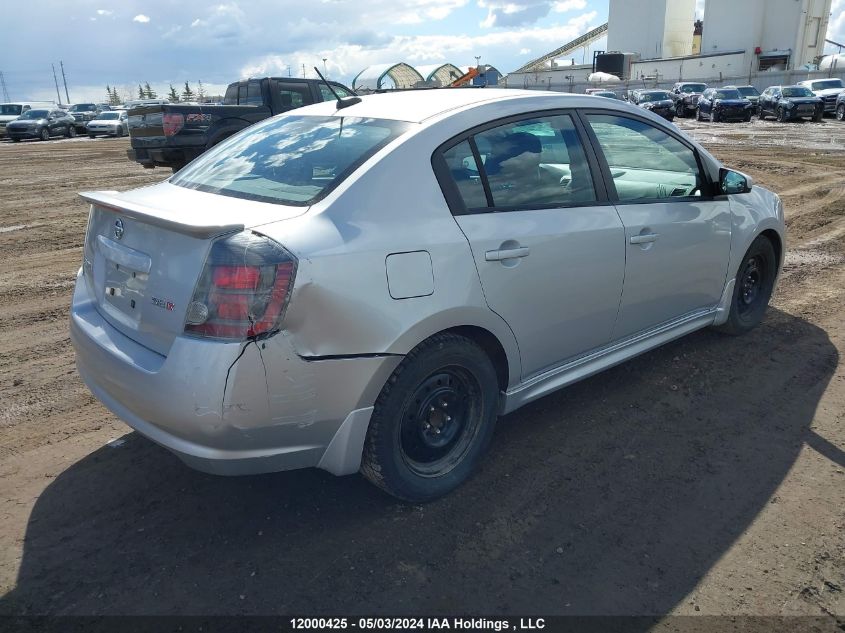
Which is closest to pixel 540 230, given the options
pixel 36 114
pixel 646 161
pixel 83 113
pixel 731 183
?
pixel 646 161

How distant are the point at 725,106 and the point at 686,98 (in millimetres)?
5598

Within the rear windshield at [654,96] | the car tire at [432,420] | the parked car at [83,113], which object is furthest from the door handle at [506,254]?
the parked car at [83,113]

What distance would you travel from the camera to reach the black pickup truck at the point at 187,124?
39.1ft

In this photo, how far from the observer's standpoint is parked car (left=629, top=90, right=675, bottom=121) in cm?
3378

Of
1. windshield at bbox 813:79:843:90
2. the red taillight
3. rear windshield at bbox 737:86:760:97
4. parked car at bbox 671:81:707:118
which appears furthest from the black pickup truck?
rear windshield at bbox 737:86:760:97

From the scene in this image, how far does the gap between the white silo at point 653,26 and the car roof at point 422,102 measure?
249 ft

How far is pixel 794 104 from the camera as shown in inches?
1185

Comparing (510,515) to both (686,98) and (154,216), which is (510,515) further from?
(686,98)

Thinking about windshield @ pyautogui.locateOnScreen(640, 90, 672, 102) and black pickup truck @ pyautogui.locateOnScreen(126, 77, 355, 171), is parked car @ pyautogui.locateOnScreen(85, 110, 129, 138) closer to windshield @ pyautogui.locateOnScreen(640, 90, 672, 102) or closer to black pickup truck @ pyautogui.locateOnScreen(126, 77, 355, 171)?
black pickup truck @ pyautogui.locateOnScreen(126, 77, 355, 171)

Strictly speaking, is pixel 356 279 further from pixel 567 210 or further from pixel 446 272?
pixel 567 210

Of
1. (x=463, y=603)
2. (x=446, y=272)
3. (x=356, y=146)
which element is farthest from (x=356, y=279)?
(x=463, y=603)

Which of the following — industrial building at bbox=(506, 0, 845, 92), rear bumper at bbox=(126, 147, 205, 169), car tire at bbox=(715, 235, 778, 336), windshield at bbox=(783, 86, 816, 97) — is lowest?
car tire at bbox=(715, 235, 778, 336)

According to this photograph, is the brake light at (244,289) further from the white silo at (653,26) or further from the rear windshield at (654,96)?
the white silo at (653,26)

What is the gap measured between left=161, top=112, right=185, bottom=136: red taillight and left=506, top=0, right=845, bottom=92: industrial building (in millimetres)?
50722
